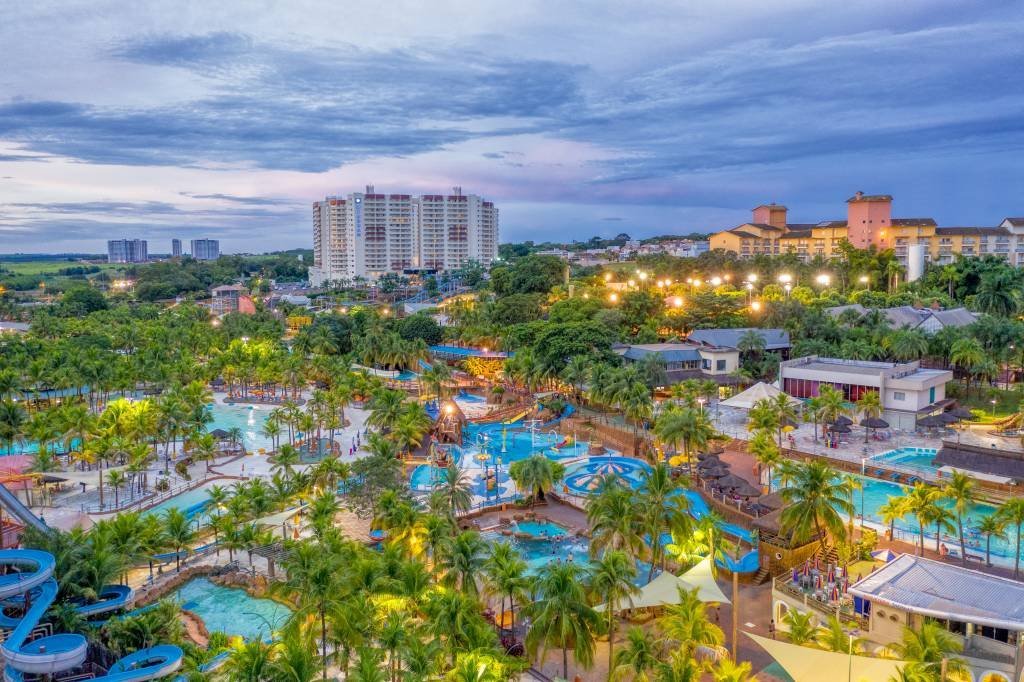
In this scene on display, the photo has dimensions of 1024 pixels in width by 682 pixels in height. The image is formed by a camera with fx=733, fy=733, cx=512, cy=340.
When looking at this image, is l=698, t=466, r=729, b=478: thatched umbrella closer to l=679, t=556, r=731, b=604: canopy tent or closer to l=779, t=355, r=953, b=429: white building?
l=679, t=556, r=731, b=604: canopy tent

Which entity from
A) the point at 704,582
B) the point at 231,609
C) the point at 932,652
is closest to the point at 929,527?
the point at 704,582

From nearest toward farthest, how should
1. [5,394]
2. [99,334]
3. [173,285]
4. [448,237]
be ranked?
[5,394], [99,334], [173,285], [448,237]

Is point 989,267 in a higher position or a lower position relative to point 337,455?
higher

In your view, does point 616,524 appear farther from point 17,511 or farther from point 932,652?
point 17,511

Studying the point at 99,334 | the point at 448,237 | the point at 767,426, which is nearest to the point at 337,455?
the point at 767,426

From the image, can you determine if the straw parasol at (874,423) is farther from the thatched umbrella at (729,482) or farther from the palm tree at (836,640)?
the palm tree at (836,640)

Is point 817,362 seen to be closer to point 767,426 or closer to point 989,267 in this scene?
point 767,426

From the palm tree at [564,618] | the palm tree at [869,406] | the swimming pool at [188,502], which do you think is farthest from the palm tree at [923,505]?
the swimming pool at [188,502]
